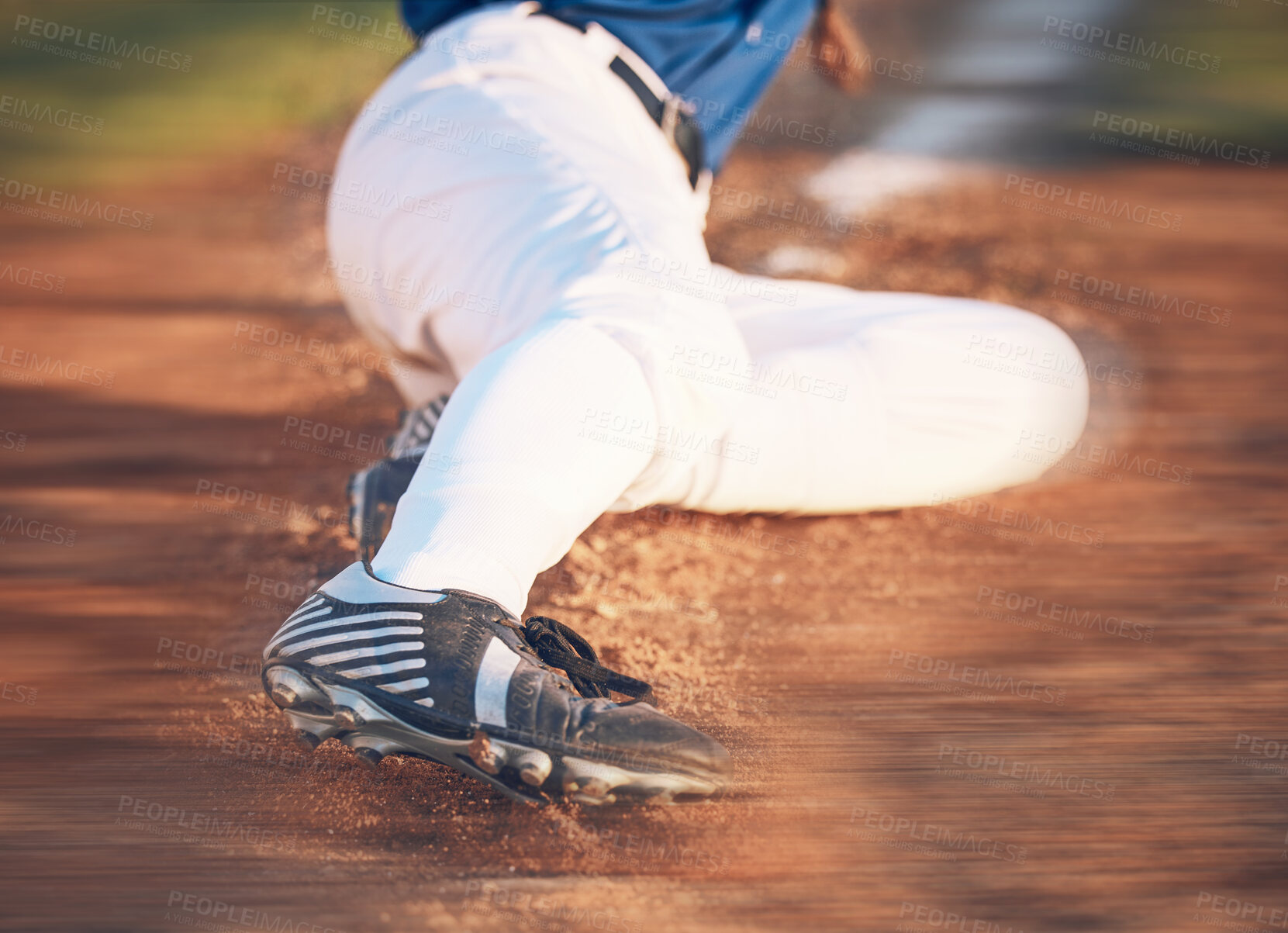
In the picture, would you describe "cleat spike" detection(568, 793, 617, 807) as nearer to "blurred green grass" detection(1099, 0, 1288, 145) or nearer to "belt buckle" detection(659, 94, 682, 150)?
"belt buckle" detection(659, 94, 682, 150)

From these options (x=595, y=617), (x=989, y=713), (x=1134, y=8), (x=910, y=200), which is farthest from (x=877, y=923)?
(x=1134, y=8)

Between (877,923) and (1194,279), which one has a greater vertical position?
(1194,279)

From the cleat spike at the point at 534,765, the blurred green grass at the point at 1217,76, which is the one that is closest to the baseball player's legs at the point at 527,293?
the cleat spike at the point at 534,765

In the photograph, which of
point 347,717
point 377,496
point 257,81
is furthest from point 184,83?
point 347,717

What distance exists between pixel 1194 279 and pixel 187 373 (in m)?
1.58

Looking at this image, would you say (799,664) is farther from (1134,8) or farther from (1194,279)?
(1134,8)

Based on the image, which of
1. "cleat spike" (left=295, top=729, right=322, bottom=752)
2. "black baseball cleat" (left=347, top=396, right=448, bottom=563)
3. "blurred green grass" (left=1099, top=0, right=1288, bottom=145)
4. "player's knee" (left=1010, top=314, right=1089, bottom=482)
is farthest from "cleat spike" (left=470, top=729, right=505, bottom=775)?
"blurred green grass" (left=1099, top=0, right=1288, bottom=145)

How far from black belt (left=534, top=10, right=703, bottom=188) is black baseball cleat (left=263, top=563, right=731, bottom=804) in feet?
2.08

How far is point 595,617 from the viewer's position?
2.88 feet

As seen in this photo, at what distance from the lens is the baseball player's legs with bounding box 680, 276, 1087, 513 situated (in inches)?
34.6

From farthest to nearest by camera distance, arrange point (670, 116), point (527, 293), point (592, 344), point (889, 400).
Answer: point (670, 116) → point (889, 400) → point (527, 293) → point (592, 344)

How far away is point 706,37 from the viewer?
1.14 metres

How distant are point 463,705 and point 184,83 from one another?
271 cm

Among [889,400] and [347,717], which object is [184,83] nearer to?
[889,400]
